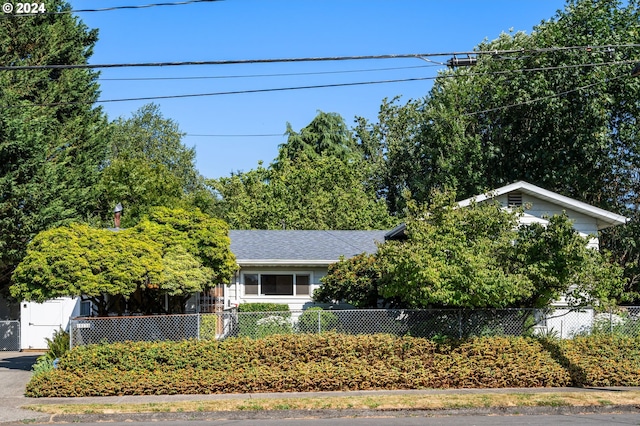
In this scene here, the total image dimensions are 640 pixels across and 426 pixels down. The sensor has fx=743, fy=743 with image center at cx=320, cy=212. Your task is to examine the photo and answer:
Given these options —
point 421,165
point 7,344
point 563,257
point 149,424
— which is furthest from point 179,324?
point 421,165

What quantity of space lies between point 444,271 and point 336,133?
4387 centimetres

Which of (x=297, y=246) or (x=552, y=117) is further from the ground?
(x=552, y=117)

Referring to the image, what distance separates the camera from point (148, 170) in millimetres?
43438

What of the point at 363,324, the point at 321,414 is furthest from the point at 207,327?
the point at 321,414

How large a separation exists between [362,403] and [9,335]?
17554mm

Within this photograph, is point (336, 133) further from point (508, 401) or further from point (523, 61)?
point (508, 401)

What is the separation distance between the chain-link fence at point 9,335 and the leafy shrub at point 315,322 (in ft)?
44.2

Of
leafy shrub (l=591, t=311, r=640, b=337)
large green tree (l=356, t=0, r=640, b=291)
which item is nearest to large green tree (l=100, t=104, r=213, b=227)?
large green tree (l=356, t=0, r=640, b=291)

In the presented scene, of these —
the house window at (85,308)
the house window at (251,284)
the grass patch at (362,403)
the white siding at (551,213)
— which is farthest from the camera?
the house window at (85,308)

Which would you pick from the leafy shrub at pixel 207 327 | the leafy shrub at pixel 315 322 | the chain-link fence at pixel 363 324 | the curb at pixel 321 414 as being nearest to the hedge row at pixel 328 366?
the chain-link fence at pixel 363 324

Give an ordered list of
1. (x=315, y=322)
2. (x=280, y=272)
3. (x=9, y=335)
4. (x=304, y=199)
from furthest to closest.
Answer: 1. (x=304, y=199)
2. (x=9, y=335)
3. (x=280, y=272)
4. (x=315, y=322)

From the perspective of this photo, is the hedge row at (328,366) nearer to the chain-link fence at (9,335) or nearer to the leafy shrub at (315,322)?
the leafy shrub at (315,322)

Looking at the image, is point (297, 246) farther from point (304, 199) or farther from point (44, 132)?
point (304, 199)

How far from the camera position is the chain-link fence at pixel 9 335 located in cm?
2705
